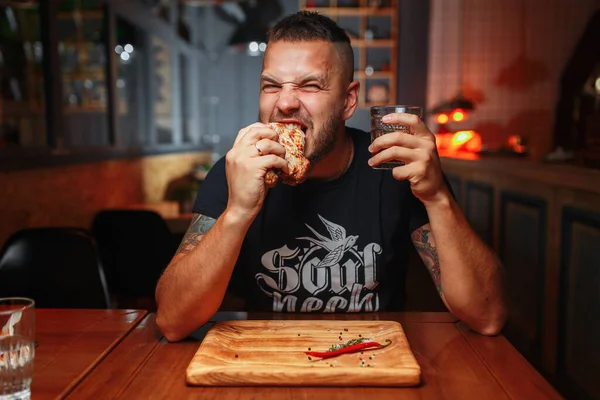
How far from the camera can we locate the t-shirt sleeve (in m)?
1.54

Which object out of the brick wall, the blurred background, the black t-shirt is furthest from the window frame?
the brick wall

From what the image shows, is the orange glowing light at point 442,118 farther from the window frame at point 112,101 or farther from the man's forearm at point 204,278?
the man's forearm at point 204,278

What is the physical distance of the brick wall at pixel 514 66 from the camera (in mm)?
5684

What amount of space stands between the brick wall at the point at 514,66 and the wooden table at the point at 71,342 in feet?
15.7

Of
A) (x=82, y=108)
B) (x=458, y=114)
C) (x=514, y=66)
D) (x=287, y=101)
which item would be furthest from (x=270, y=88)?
(x=514, y=66)

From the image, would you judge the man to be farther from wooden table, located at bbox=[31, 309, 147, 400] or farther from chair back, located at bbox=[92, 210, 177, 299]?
chair back, located at bbox=[92, 210, 177, 299]

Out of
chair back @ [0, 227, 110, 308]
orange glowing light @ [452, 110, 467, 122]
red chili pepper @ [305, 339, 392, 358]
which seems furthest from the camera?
orange glowing light @ [452, 110, 467, 122]

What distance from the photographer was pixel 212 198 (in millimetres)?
1561

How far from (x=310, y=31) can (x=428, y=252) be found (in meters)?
0.65

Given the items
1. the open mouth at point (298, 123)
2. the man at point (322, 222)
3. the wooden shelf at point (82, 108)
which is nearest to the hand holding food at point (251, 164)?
the man at point (322, 222)

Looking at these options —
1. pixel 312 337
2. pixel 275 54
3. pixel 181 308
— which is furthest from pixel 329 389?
pixel 275 54

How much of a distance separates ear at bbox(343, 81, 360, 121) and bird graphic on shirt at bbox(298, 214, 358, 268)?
0.31 metres

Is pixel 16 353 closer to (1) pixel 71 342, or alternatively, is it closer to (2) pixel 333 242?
(1) pixel 71 342

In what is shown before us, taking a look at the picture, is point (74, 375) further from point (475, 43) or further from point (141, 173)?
point (475, 43)
